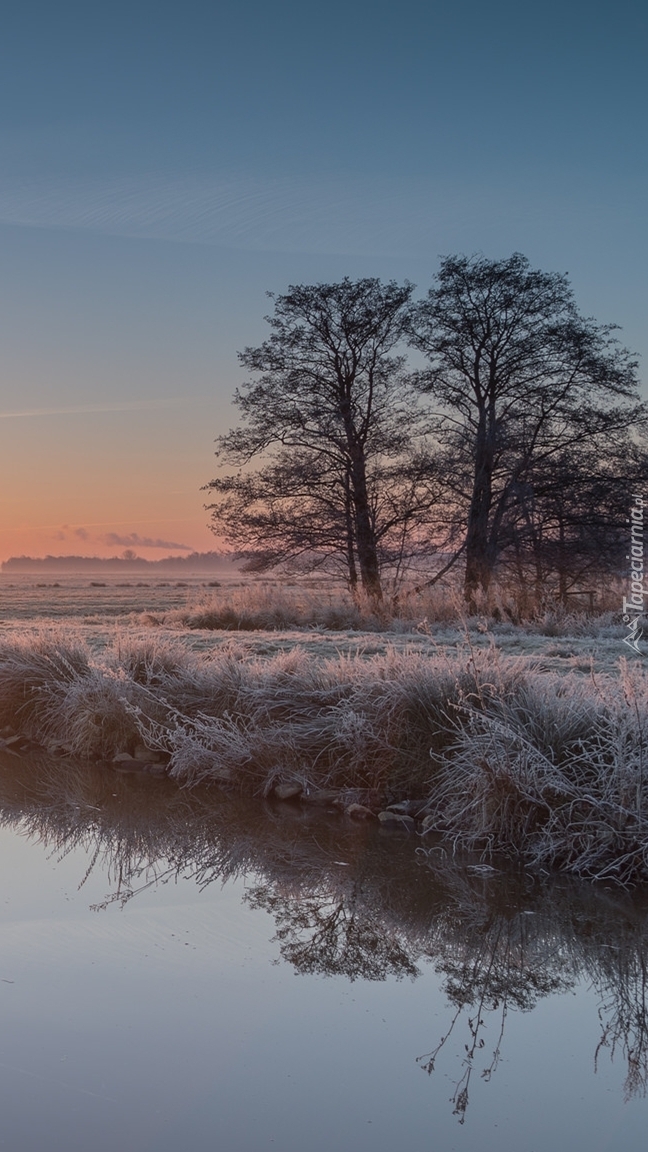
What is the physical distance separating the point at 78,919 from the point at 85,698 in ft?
16.1

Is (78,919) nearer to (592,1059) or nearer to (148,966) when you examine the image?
(148,966)

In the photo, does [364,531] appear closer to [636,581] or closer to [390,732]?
[636,581]

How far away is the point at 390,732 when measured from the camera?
8133 mm

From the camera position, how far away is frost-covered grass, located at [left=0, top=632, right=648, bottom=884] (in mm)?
6660

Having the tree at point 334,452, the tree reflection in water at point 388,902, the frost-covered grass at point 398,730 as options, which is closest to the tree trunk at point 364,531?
the tree at point 334,452

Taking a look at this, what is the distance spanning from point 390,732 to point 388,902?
2303mm

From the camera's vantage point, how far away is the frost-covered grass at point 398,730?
6660mm

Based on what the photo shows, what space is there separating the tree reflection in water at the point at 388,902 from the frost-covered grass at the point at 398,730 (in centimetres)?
38

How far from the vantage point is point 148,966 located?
4.83 m

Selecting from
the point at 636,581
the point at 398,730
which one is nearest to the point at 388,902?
the point at 398,730

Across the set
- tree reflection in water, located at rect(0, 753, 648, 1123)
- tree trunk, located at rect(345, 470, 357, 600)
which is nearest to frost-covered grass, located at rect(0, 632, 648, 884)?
tree reflection in water, located at rect(0, 753, 648, 1123)

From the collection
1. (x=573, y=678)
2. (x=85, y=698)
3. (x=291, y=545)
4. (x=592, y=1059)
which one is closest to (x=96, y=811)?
(x=85, y=698)

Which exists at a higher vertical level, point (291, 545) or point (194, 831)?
point (291, 545)

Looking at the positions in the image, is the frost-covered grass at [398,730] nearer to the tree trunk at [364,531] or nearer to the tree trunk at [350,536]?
the tree trunk at [350,536]
